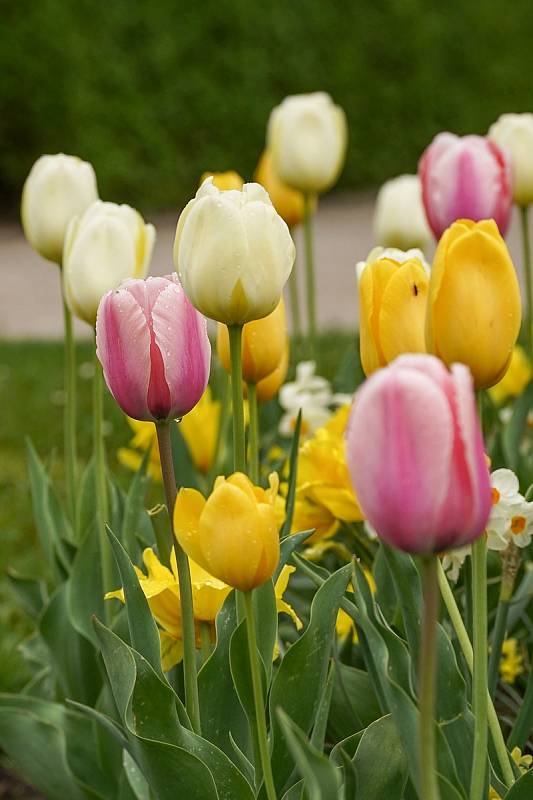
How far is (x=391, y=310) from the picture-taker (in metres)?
1.15

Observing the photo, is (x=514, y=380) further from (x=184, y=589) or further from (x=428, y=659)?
(x=428, y=659)

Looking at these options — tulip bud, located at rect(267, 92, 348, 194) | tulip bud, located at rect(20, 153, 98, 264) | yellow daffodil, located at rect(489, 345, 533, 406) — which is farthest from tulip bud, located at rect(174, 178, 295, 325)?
yellow daffodil, located at rect(489, 345, 533, 406)

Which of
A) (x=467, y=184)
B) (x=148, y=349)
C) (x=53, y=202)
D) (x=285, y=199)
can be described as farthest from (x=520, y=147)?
(x=148, y=349)

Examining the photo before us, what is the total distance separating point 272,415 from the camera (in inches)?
101

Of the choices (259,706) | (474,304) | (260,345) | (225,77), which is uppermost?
(225,77)

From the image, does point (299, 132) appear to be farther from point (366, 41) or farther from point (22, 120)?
point (366, 41)

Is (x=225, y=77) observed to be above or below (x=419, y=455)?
above

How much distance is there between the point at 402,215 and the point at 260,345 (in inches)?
45.3

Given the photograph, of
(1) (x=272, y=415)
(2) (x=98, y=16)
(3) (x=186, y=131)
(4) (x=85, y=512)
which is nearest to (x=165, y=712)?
(4) (x=85, y=512)

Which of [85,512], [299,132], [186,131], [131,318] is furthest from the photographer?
[186,131]

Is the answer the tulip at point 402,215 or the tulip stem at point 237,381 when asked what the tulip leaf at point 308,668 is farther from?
the tulip at point 402,215

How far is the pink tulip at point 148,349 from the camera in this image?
1129mm

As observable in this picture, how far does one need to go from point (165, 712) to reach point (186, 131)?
352 inches

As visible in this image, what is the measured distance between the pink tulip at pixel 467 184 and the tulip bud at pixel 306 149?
675 mm
